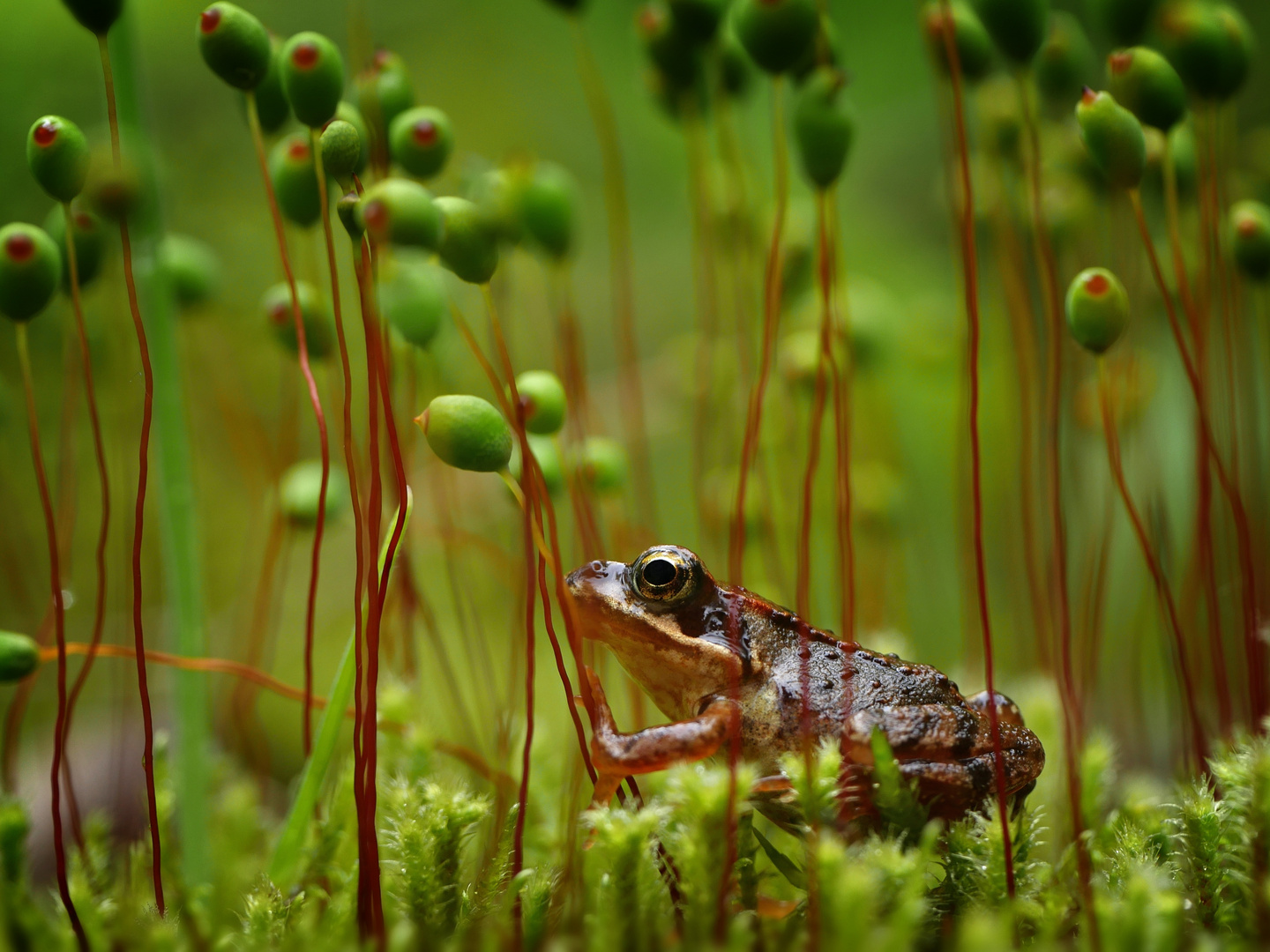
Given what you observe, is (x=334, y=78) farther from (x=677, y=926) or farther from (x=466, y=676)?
(x=466, y=676)

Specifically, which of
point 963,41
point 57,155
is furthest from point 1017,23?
point 57,155

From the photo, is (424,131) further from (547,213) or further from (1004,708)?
(1004,708)

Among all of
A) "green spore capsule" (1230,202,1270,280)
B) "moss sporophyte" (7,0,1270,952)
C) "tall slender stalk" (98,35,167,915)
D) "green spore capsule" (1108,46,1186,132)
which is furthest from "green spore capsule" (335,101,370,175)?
"green spore capsule" (1230,202,1270,280)

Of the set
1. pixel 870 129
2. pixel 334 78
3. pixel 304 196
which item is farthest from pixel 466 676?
pixel 870 129

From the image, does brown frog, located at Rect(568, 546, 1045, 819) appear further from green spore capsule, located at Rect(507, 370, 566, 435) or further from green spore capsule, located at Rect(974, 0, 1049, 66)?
green spore capsule, located at Rect(974, 0, 1049, 66)

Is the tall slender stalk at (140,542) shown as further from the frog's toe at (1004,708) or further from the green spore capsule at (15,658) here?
the frog's toe at (1004,708)

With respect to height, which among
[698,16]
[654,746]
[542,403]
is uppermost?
[698,16]

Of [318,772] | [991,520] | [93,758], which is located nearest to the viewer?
[318,772]
